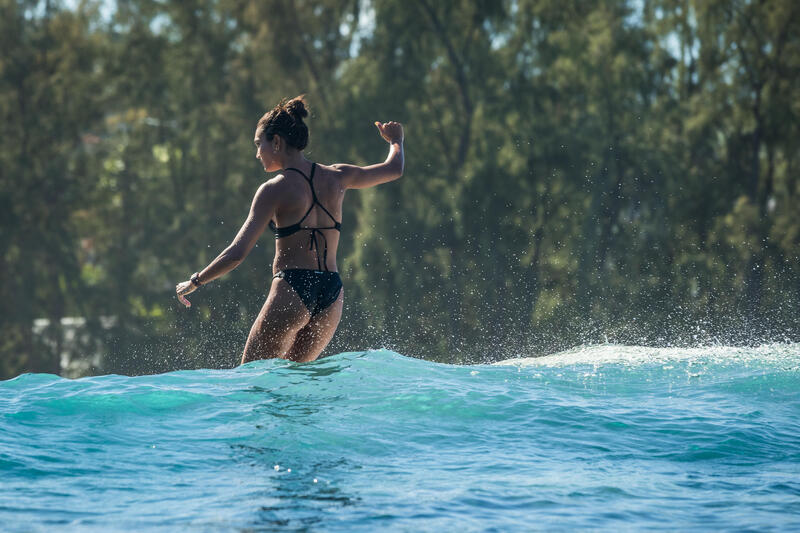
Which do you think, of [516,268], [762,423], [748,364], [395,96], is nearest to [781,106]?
[516,268]

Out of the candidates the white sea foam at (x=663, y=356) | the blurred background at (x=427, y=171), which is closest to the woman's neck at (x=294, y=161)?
the white sea foam at (x=663, y=356)

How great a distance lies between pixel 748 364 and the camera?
19.7 ft

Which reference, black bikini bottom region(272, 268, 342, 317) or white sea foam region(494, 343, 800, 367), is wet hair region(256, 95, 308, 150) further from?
white sea foam region(494, 343, 800, 367)

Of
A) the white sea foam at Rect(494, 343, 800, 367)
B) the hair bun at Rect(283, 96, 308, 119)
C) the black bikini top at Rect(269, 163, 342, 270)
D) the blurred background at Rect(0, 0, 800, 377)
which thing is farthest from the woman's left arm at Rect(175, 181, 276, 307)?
the blurred background at Rect(0, 0, 800, 377)

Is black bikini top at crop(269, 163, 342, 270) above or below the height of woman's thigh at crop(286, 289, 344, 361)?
above

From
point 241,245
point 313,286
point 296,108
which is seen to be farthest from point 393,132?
point 241,245

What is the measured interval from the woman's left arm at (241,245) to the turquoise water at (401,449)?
61 cm

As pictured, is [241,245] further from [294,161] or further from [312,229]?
[294,161]

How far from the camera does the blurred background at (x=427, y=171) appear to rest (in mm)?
16500

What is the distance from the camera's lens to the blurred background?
54.1 feet

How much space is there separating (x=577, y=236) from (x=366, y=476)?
13558 mm

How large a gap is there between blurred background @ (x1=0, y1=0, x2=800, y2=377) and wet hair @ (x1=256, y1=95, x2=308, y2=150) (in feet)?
38.4

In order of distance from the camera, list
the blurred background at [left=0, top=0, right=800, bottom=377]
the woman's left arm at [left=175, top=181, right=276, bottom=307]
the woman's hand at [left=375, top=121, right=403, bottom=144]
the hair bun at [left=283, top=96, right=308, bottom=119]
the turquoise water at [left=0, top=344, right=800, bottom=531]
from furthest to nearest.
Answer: the blurred background at [left=0, top=0, right=800, bottom=377] → the woman's hand at [left=375, top=121, right=403, bottom=144] → the hair bun at [left=283, top=96, right=308, bottom=119] → the woman's left arm at [left=175, top=181, right=276, bottom=307] → the turquoise water at [left=0, top=344, right=800, bottom=531]

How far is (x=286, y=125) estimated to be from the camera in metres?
4.98
